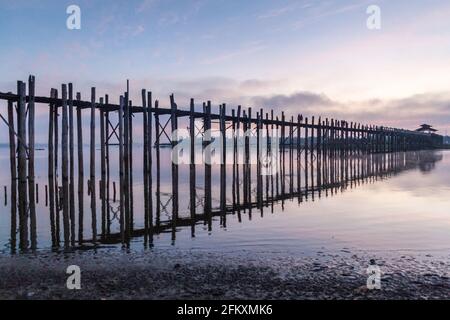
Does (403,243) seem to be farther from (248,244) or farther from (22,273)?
(22,273)

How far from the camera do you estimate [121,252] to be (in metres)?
8.71

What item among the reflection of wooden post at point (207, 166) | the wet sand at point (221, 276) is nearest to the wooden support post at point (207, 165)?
the reflection of wooden post at point (207, 166)

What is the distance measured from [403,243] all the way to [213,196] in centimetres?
1060

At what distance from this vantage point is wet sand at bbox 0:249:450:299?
582 cm

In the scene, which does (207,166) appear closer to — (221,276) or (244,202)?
(244,202)

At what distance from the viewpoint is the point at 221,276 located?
6.69 metres

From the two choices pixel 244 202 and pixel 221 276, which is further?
pixel 244 202

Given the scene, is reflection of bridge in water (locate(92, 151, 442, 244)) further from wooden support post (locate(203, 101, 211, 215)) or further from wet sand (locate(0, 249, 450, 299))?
wet sand (locate(0, 249, 450, 299))

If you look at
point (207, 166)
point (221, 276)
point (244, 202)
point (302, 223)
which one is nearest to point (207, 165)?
point (207, 166)

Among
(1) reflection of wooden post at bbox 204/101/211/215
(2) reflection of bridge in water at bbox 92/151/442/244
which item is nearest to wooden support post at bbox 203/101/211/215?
Answer: (1) reflection of wooden post at bbox 204/101/211/215
